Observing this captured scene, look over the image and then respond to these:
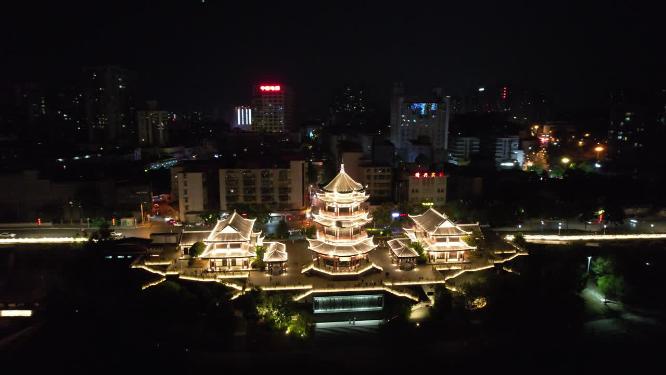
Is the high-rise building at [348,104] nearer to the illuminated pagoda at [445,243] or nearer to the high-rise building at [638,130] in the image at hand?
the high-rise building at [638,130]

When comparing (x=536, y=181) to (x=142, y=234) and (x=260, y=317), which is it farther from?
(x=142, y=234)

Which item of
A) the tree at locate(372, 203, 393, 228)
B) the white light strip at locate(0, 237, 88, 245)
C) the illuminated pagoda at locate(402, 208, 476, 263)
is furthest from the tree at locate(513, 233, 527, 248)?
the white light strip at locate(0, 237, 88, 245)

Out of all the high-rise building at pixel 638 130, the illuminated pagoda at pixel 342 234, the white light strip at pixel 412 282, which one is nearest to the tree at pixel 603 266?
the white light strip at pixel 412 282

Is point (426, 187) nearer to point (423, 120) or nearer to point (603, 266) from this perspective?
point (603, 266)

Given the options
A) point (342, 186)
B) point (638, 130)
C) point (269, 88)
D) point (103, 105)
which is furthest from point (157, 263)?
point (269, 88)

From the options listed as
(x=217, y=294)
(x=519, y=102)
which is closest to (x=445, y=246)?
(x=217, y=294)
